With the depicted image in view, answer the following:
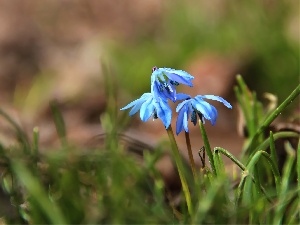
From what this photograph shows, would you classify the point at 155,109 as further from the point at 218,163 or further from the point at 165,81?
the point at 218,163

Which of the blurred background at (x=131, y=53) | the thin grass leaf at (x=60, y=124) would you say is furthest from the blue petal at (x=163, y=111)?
the blurred background at (x=131, y=53)

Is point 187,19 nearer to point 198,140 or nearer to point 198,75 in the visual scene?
point 198,75

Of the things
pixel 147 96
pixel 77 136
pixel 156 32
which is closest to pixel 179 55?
pixel 156 32

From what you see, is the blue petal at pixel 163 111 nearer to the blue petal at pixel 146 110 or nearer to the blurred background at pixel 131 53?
the blue petal at pixel 146 110

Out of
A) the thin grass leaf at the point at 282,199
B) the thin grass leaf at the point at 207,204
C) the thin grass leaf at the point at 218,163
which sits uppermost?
the thin grass leaf at the point at 218,163

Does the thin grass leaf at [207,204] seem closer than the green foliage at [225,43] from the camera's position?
Yes
